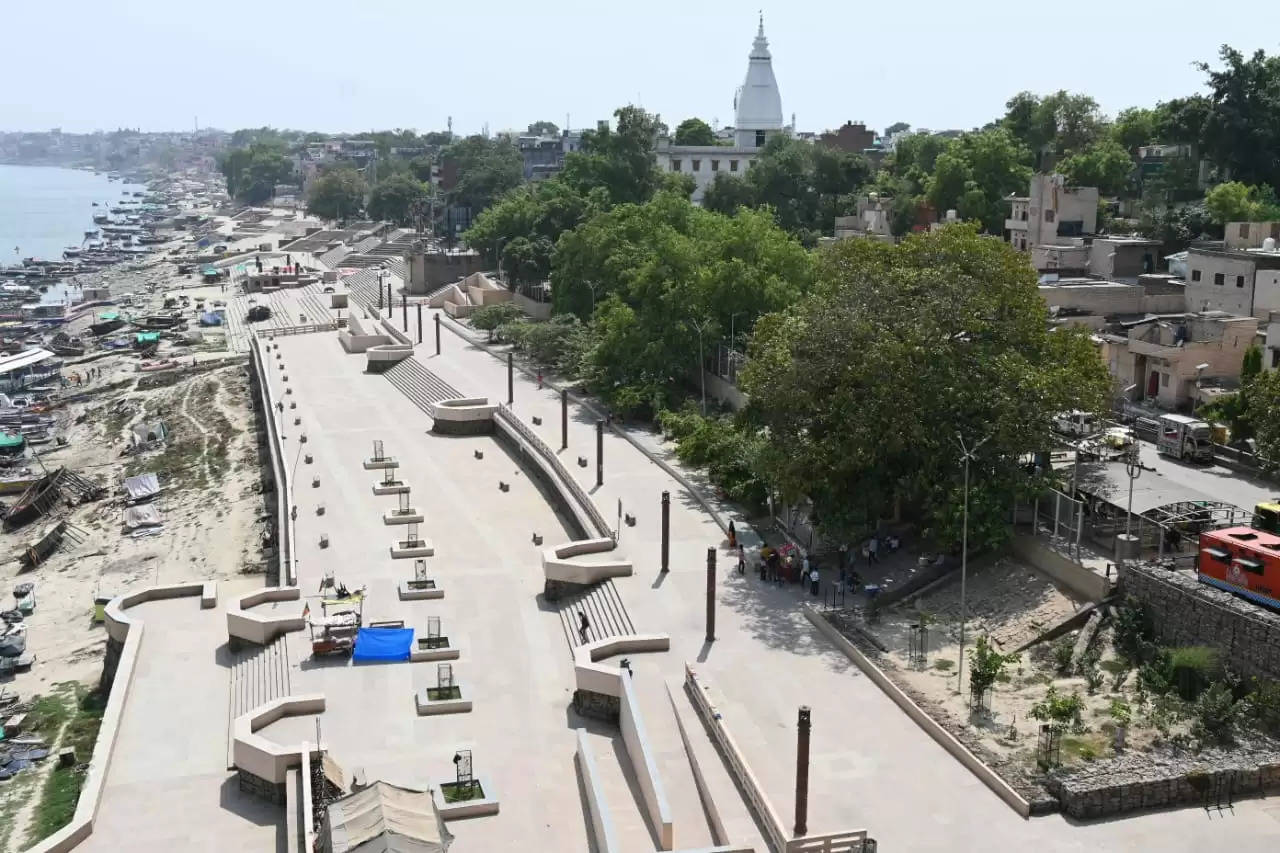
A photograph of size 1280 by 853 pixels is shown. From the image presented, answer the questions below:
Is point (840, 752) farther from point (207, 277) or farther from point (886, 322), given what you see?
point (207, 277)

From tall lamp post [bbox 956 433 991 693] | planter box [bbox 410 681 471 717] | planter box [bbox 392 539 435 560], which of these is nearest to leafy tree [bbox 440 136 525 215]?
planter box [bbox 392 539 435 560]

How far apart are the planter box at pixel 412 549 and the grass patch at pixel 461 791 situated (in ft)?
39.8

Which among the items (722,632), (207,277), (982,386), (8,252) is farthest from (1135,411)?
(8,252)

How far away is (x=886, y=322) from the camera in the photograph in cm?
2834

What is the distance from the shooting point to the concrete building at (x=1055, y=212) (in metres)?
54.2

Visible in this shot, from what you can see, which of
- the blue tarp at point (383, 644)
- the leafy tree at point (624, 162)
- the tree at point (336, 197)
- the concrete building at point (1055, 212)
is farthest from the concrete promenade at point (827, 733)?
the tree at point (336, 197)

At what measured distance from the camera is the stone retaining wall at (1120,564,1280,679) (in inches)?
825

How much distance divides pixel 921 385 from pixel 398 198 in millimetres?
103853

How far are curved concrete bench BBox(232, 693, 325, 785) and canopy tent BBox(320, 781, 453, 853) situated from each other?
3517 millimetres

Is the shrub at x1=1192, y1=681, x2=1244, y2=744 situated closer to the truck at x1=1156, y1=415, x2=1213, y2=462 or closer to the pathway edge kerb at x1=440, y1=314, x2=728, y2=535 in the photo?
the truck at x1=1156, y1=415, x2=1213, y2=462

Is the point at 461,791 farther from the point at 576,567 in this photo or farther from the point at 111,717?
the point at 576,567

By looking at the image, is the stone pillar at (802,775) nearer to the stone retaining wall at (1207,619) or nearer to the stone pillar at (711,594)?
the stone pillar at (711,594)

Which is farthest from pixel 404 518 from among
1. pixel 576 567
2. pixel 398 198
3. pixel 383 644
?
pixel 398 198

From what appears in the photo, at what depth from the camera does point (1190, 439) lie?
31.2 m
